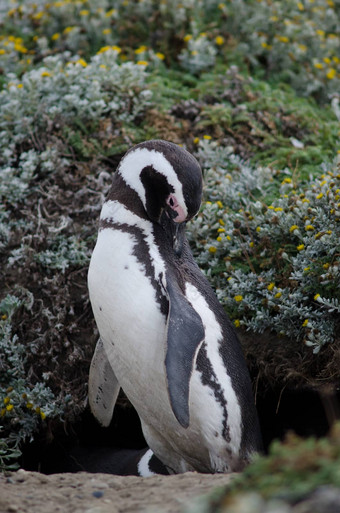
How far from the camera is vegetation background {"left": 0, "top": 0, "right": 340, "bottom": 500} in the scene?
404 centimetres

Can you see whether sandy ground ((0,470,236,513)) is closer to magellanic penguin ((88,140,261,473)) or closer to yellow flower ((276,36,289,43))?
magellanic penguin ((88,140,261,473))

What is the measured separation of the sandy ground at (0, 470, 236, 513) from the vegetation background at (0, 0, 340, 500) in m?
0.98

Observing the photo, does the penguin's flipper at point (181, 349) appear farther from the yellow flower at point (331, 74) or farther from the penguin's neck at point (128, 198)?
the yellow flower at point (331, 74)

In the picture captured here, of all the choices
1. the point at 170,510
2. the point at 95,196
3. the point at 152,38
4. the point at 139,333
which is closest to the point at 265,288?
the point at 139,333

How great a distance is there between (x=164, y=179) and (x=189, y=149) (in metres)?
2.20

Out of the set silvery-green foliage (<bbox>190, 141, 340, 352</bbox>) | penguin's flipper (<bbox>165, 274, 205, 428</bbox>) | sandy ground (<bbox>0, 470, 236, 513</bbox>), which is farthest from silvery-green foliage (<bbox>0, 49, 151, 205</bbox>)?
sandy ground (<bbox>0, 470, 236, 513</bbox>)

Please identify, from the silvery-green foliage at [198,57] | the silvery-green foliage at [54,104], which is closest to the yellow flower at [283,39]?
the silvery-green foliage at [198,57]

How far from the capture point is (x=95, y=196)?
5.01m

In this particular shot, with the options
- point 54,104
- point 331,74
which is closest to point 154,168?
point 54,104

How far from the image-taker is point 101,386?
12.5 ft

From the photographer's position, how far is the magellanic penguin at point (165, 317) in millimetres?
3227

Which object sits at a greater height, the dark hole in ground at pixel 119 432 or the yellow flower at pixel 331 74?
the yellow flower at pixel 331 74

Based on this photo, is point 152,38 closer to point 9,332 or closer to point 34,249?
point 34,249

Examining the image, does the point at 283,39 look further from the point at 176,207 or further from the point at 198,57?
the point at 176,207
